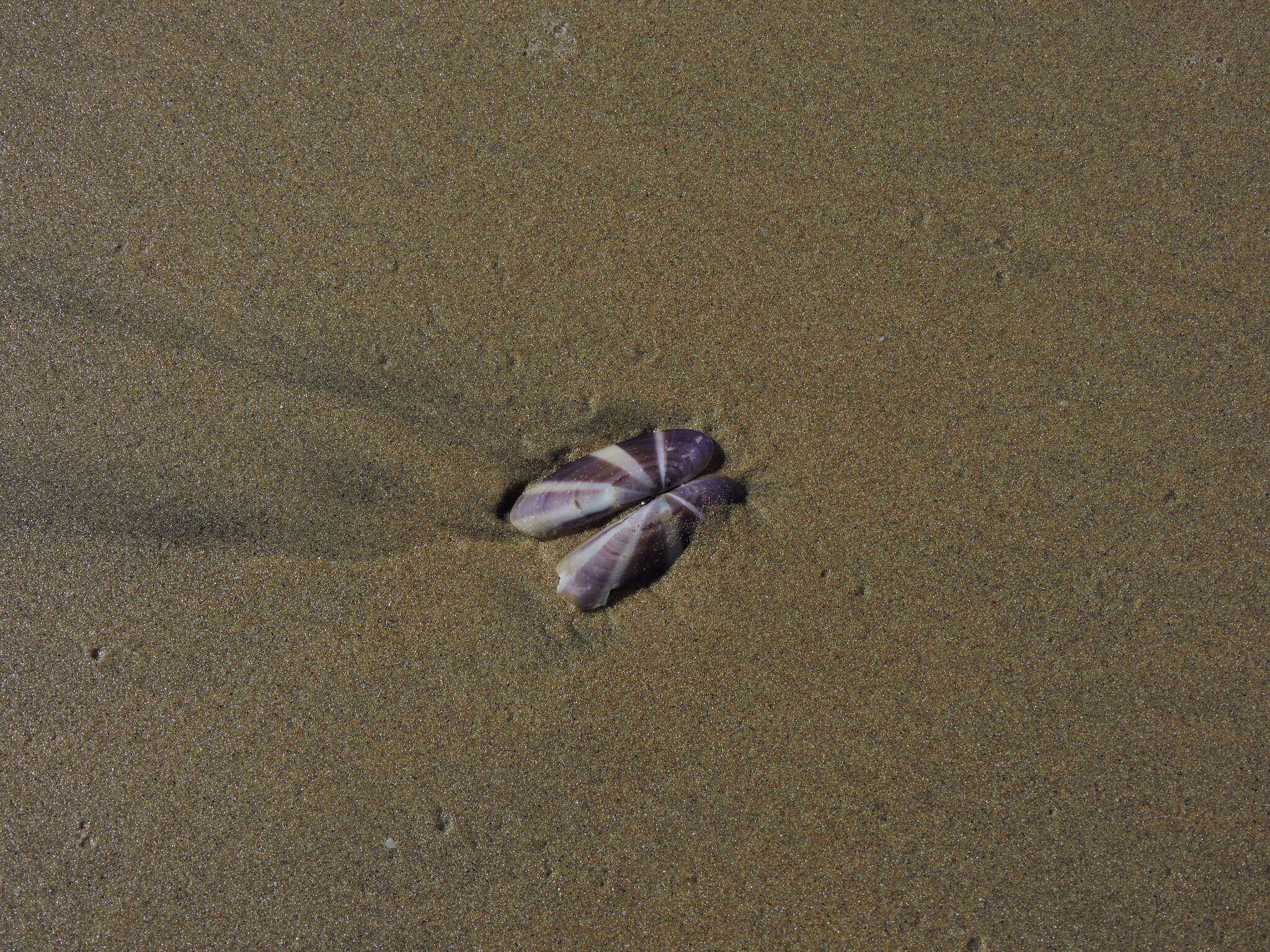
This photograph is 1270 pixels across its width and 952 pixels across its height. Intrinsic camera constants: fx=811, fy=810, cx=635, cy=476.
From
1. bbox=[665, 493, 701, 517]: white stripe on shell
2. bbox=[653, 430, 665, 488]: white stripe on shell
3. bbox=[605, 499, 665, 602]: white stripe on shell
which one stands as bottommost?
bbox=[605, 499, 665, 602]: white stripe on shell

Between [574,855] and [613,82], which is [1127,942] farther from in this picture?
[613,82]

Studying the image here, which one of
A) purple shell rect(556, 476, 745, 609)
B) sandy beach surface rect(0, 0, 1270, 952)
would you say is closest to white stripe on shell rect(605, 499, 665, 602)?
purple shell rect(556, 476, 745, 609)

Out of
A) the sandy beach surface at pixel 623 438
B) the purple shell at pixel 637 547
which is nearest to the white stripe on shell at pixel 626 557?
the purple shell at pixel 637 547

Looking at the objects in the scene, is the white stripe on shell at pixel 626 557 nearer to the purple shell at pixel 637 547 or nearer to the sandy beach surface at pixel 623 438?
the purple shell at pixel 637 547

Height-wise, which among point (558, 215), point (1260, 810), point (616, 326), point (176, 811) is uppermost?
point (558, 215)

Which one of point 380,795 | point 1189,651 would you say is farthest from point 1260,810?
point 380,795

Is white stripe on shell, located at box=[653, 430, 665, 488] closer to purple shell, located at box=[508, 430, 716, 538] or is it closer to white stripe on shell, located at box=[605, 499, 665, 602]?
purple shell, located at box=[508, 430, 716, 538]

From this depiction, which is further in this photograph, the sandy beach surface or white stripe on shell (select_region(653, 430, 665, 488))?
white stripe on shell (select_region(653, 430, 665, 488))

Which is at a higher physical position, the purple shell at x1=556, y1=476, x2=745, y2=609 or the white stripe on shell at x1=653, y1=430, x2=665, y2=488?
the white stripe on shell at x1=653, y1=430, x2=665, y2=488
